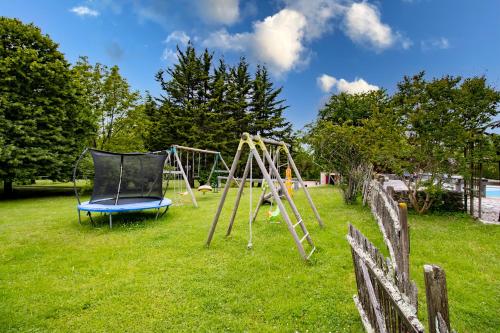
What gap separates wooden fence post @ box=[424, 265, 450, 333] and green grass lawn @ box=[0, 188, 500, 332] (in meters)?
1.63

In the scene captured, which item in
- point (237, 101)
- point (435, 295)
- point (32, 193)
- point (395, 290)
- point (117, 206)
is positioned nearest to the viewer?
point (435, 295)

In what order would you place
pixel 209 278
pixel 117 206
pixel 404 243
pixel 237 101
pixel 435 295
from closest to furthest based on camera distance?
pixel 435 295 → pixel 404 243 → pixel 209 278 → pixel 117 206 → pixel 237 101

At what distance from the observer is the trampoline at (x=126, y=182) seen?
25.5 ft

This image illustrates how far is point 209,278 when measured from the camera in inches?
158

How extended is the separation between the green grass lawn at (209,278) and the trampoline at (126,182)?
919 millimetres

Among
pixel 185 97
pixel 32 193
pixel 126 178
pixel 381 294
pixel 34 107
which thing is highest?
pixel 185 97

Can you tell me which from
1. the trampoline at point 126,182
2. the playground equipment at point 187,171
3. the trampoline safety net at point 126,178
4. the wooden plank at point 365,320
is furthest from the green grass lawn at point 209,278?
the playground equipment at point 187,171

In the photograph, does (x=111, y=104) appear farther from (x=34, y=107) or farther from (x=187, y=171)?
(x=187, y=171)

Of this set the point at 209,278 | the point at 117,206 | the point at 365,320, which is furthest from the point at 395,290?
the point at 117,206

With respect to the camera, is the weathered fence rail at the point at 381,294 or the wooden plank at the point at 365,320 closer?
the weathered fence rail at the point at 381,294

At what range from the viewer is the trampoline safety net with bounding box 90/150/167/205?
8023 mm

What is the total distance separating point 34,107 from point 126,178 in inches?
345

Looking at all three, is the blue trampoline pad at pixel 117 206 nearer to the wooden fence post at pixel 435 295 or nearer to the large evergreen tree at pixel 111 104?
the wooden fence post at pixel 435 295

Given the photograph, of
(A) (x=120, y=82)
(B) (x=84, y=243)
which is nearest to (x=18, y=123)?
(A) (x=120, y=82)
